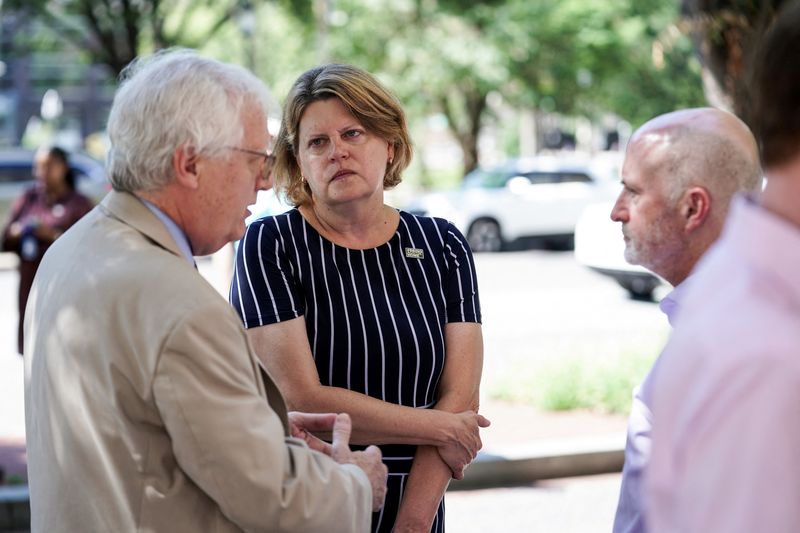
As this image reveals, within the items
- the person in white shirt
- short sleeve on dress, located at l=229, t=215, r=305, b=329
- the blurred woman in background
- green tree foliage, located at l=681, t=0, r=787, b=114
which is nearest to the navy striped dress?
short sleeve on dress, located at l=229, t=215, r=305, b=329

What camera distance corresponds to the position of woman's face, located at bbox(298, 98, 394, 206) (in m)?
3.07

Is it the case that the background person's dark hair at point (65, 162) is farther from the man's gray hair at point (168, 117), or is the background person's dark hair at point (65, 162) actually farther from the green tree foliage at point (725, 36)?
the man's gray hair at point (168, 117)

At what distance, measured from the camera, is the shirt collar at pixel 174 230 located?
2.26 m

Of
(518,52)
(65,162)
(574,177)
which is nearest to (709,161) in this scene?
(65,162)

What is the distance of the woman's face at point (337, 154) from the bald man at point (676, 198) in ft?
2.60

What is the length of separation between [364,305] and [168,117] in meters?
0.95

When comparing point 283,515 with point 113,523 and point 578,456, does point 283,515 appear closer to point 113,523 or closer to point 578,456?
point 113,523

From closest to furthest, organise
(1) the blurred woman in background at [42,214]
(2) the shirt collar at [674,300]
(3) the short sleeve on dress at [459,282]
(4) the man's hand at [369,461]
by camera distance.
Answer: (4) the man's hand at [369,461]
(2) the shirt collar at [674,300]
(3) the short sleeve on dress at [459,282]
(1) the blurred woman in background at [42,214]

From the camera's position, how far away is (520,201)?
23344 millimetres

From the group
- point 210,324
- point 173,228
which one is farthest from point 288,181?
point 210,324

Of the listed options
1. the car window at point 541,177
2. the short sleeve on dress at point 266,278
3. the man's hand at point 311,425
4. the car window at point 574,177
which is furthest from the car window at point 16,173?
the man's hand at point 311,425

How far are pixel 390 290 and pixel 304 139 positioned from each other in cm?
49

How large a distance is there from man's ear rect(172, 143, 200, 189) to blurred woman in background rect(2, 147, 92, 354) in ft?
23.9

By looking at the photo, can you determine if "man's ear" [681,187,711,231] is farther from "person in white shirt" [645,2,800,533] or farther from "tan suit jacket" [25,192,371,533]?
"person in white shirt" [645,2,800,533]
